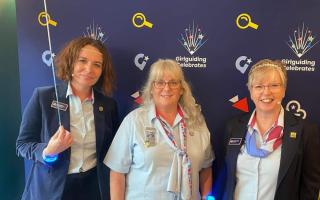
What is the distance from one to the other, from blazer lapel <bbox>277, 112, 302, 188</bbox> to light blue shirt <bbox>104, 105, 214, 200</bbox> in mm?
457

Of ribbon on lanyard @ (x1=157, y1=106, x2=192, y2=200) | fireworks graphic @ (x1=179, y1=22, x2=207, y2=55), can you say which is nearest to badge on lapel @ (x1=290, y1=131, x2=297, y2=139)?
ribbon on lanyard @ (x1=157, y1=106, x2=192, y2=200)

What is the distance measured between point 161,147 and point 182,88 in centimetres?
42

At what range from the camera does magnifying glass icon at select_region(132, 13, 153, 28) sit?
236 cm

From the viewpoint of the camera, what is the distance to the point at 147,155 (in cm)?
190

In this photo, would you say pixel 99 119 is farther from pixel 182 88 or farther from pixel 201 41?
pixel 201 41

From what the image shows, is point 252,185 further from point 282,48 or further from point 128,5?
point 128,5

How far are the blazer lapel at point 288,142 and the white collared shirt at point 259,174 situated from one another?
0.08 ft

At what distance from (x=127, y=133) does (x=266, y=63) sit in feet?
3.09

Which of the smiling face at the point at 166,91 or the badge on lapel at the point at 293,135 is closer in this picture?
the badge on lapel at the point at 293,135

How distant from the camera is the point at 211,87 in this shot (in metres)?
2.37

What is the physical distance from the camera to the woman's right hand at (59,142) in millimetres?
1790

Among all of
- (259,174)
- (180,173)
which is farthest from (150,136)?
(259,174)

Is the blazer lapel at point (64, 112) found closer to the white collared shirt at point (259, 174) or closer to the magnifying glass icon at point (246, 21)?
the white collared shirt at point (259, 174)

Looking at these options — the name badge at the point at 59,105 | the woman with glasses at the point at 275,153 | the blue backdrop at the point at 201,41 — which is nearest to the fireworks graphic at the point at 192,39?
the blue backdrop at the point at 201,41
